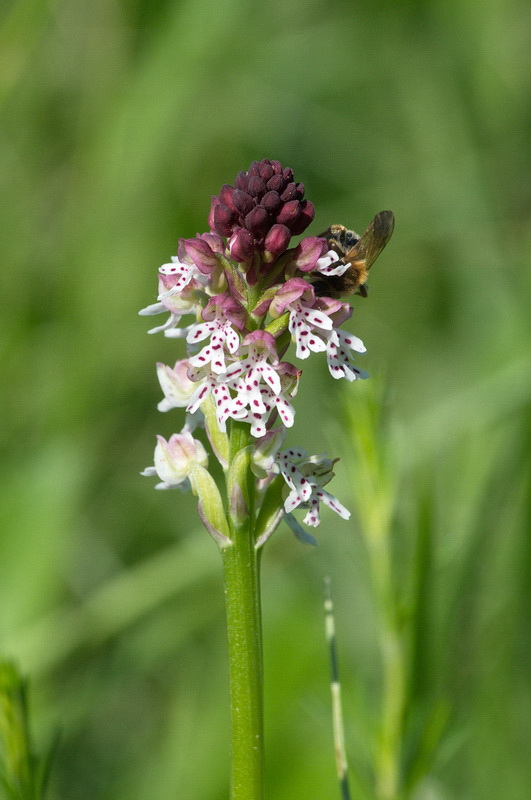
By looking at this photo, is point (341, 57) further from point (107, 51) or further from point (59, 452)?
point (59, 452)

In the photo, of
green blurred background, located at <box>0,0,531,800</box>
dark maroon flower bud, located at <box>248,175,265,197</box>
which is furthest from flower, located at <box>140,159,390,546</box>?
green blurred background, located at <box>0,0,531,800</box>

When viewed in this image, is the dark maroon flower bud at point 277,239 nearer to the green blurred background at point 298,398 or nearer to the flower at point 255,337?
the flower at point 255,337

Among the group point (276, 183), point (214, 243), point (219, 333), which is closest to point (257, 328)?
point (219, 333)

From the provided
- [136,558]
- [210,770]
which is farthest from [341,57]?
[210,770]

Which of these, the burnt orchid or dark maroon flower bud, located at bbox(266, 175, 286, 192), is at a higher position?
dark maroon flower bud, located at bbox(266, 175, 286, 192)

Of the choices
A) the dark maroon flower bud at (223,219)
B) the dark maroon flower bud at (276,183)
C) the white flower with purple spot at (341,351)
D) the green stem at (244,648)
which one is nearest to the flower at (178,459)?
the green stem at (244,648)

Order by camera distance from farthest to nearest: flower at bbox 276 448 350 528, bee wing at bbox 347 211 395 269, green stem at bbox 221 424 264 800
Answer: bee wing at bbox 347 211 395 269
flower at bbox 276 448 350 528
green stem at bbox 221 424 264 800

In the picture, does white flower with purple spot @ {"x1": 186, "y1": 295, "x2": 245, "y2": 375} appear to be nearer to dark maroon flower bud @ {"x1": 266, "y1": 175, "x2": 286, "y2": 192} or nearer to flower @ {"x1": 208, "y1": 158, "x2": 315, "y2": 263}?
flower @ {"x1": 208, "y1": 158, "x2": 315, "y2": 263}
